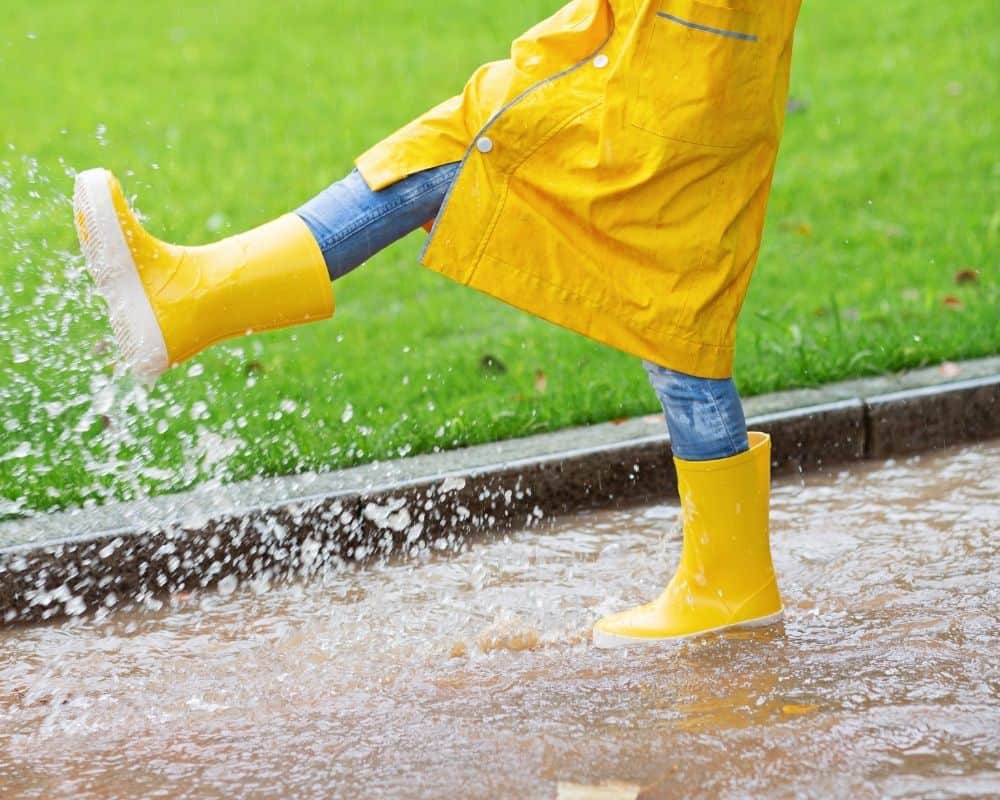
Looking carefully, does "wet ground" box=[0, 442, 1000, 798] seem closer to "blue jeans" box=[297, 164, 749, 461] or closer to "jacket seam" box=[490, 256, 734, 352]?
"jacket seam" box=[490, 256, 734, 352]

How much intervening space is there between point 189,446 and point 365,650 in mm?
1283

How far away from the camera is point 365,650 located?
3.49 metres

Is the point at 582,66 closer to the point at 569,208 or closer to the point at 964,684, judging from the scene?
the point at 569,208

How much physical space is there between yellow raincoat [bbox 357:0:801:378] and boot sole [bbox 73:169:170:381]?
49cm

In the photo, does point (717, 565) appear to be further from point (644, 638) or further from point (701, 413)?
point (701, 413)

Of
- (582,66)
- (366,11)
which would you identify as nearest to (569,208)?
(582,66)

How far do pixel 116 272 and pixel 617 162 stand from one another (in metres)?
0.97

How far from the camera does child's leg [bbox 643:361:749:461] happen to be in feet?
10.7

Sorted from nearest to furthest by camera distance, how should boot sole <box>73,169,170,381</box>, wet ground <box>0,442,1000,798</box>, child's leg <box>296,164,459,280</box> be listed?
1. wet ground <box>0,442,1000,798</box>
2. boot sole <box>73,169,170,381</box>
3. child's leg <box>296,164,459,280</box>

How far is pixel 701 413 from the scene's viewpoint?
330 cm

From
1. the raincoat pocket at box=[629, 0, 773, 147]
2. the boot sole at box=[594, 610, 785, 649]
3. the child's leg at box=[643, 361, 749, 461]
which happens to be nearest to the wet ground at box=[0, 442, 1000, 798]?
the boot sole at box=[594, 610, 785, 649]

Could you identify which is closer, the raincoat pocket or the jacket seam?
the raincoat pocket

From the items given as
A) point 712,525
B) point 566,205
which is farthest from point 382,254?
point 566,205

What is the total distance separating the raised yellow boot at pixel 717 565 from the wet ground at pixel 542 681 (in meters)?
0.05
